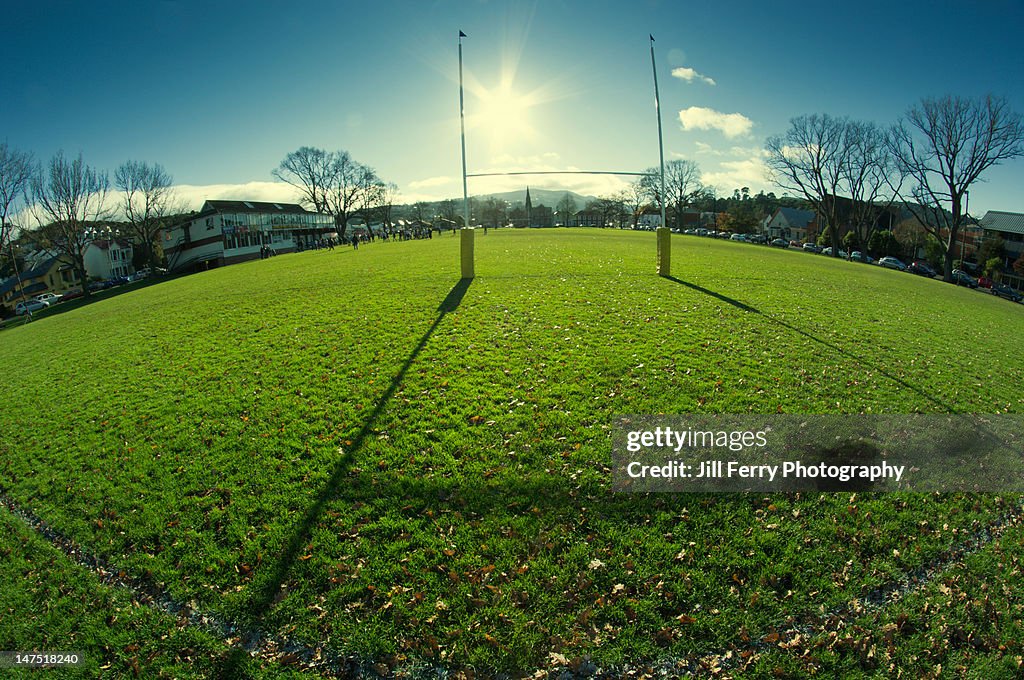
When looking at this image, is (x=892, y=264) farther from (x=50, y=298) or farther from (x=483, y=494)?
(x=50, y=298)

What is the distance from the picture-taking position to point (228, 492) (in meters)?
6.19

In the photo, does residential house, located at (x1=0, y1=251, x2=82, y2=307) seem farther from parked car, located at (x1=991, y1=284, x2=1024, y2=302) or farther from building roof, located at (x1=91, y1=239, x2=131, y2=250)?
parked car, located at (x1=991, y1=284, x2=1024, y2=302)

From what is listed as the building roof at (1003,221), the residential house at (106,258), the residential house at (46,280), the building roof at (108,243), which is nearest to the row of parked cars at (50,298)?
the residential house at (46,280)

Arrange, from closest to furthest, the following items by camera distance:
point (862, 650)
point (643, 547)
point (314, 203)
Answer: point (862, 650)
point (643, 547)
point (314, 203)

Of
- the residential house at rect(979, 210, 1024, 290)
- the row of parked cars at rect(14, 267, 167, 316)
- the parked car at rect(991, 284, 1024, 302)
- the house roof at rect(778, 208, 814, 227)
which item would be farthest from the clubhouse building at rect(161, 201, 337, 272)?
the house roof at rect(778, 208, 814, 227)

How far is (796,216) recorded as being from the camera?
303ft

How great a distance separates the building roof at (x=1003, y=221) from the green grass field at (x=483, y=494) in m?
71.2

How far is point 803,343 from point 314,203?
7742 cm

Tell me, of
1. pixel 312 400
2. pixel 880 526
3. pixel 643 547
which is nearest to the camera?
pixel 643 547

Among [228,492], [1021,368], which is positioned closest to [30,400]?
[228,492]

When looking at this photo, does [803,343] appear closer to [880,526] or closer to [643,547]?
[880,526]

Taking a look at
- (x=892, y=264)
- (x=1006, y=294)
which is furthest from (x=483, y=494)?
(x=892, y=264)

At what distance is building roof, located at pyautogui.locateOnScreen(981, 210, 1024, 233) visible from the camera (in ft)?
196

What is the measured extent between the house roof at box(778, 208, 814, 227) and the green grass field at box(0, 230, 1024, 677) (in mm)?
92043
